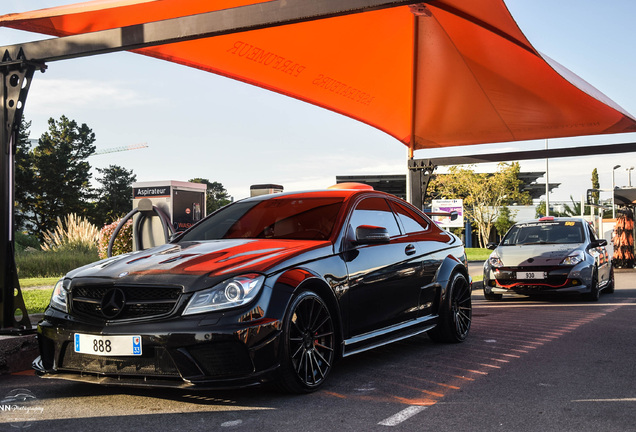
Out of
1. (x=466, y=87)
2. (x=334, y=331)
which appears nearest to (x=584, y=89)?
(x=466, y=87)

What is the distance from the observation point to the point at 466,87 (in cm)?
1252

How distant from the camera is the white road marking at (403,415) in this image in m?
4.06

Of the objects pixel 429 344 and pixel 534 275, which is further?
pixel 534 275

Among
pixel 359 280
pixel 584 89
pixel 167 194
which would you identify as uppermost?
pixel 584 89

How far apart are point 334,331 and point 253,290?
0.96m

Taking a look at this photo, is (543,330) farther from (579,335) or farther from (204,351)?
(204,351)

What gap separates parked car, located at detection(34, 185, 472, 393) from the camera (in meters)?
4.29

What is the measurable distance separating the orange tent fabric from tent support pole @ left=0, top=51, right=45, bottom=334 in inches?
56.2

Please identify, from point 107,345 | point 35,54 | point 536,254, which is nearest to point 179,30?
point 35,54

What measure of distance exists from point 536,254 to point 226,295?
8979 mm

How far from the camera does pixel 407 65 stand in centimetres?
1230

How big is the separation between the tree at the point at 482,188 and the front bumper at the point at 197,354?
4581cm

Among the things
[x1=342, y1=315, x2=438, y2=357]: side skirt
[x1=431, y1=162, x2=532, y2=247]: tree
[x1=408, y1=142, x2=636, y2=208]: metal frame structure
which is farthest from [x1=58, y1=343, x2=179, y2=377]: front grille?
[x1=431, y1=162, x2=532, y2=247]: tree

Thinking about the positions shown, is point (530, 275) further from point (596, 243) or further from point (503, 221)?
point (503, 221)
